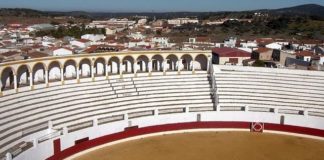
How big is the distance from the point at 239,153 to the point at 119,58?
1206cm

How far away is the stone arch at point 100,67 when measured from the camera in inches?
1261

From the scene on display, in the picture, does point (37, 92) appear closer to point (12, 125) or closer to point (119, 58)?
point (12, 125)

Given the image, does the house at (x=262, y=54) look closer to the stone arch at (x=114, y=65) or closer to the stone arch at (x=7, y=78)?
the stone arch at (x=114, y=65)

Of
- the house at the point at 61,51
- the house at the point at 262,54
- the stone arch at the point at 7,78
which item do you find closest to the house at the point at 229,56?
the house at the point at 262,54

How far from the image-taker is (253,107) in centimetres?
3050

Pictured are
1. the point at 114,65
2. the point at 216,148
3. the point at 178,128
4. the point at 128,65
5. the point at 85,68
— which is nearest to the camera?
the point at 216,148

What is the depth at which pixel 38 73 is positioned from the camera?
2897 centimetres

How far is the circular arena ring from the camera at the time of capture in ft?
82.3

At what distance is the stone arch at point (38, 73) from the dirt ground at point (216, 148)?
23.8 ft

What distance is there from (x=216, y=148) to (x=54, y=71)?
43.8 ft

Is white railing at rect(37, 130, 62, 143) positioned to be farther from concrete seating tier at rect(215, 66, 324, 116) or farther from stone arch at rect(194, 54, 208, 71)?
stone arch at rect(194, 54, 208, 71)

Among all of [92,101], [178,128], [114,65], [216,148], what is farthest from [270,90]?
[92,101]

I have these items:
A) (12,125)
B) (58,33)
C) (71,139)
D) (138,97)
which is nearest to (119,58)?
(138,97)

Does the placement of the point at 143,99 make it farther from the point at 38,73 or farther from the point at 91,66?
the point at 38,73
